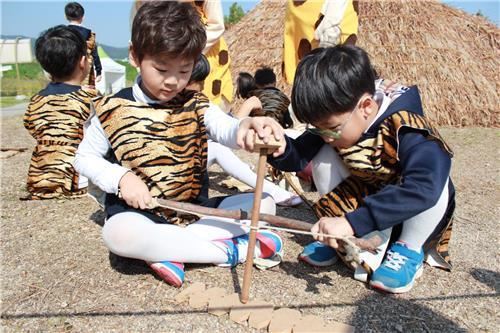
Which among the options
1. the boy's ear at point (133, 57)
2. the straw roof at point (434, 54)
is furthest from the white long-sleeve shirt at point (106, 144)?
the straw roof at point (434, 54)

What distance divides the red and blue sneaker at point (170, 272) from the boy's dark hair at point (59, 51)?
1.77 meters

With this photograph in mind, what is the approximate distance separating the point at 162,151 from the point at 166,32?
48 centimetres

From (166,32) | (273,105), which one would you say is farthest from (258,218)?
(273,105)

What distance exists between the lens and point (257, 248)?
1843mm

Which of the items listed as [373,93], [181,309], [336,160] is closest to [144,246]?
[181,309]

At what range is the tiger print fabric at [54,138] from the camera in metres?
2.80

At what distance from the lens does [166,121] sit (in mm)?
1824

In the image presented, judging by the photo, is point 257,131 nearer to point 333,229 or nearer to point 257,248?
point 333,229

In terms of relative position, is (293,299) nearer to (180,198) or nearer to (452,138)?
(180,198)

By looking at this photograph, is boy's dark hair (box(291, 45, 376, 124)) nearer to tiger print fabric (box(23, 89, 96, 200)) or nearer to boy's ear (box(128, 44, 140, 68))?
boy's ear (box(128, 44, 140, 68))

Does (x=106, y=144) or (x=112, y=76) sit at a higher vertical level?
(x=106, y=144)

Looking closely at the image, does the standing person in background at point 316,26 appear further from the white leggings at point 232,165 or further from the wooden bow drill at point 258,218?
the wooden bow drill at point 258,218

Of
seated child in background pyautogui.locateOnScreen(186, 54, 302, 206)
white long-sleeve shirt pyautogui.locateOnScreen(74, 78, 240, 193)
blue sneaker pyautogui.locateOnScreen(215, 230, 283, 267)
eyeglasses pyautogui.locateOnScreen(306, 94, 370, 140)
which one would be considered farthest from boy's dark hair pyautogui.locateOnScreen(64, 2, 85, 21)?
eyeglasses pyautogui.locateOnScreen(306, 94, 370, 140)

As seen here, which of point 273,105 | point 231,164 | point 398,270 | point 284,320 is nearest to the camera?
point 284,320
